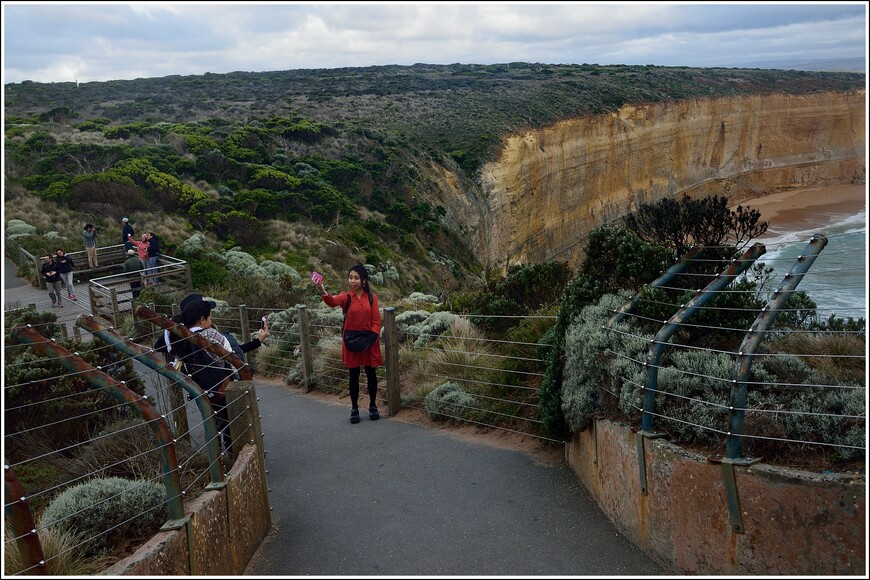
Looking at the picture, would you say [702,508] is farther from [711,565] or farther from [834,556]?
[834,556]

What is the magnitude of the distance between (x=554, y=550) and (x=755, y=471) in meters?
1.66

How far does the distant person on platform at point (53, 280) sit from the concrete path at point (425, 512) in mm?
12363

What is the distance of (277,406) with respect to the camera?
391 inches

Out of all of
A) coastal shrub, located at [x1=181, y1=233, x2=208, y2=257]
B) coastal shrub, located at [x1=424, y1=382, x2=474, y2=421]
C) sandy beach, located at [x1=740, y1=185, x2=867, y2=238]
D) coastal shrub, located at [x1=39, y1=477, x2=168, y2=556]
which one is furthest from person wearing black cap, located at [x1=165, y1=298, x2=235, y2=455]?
sandy beach, located at [x1=740, y1=185, x2=867, y2=238]

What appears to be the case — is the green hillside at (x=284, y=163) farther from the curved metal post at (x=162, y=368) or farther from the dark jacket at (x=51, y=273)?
the curved metal post at (x=162, y=368)

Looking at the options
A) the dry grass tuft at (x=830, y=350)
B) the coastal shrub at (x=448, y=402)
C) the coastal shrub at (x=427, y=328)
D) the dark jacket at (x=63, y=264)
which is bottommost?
the coastal shrub at (x=448, y=402)

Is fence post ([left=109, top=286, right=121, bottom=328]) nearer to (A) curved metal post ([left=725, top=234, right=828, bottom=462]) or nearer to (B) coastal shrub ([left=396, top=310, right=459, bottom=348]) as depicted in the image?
(B) coastal shrub ([left=396, top=310, right=459, bottom=348])

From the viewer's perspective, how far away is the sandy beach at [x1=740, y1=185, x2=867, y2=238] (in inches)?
2144

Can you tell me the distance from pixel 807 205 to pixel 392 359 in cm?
6265

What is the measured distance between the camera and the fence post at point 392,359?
8.45 m

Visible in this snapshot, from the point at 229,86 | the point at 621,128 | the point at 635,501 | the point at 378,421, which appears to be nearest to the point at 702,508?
the point at 635,501

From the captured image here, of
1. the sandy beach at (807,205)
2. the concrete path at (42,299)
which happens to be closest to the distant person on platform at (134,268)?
the concrete path at (42,299)

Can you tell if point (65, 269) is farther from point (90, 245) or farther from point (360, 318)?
point (360, 318)

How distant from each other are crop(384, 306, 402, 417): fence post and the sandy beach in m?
47.9
